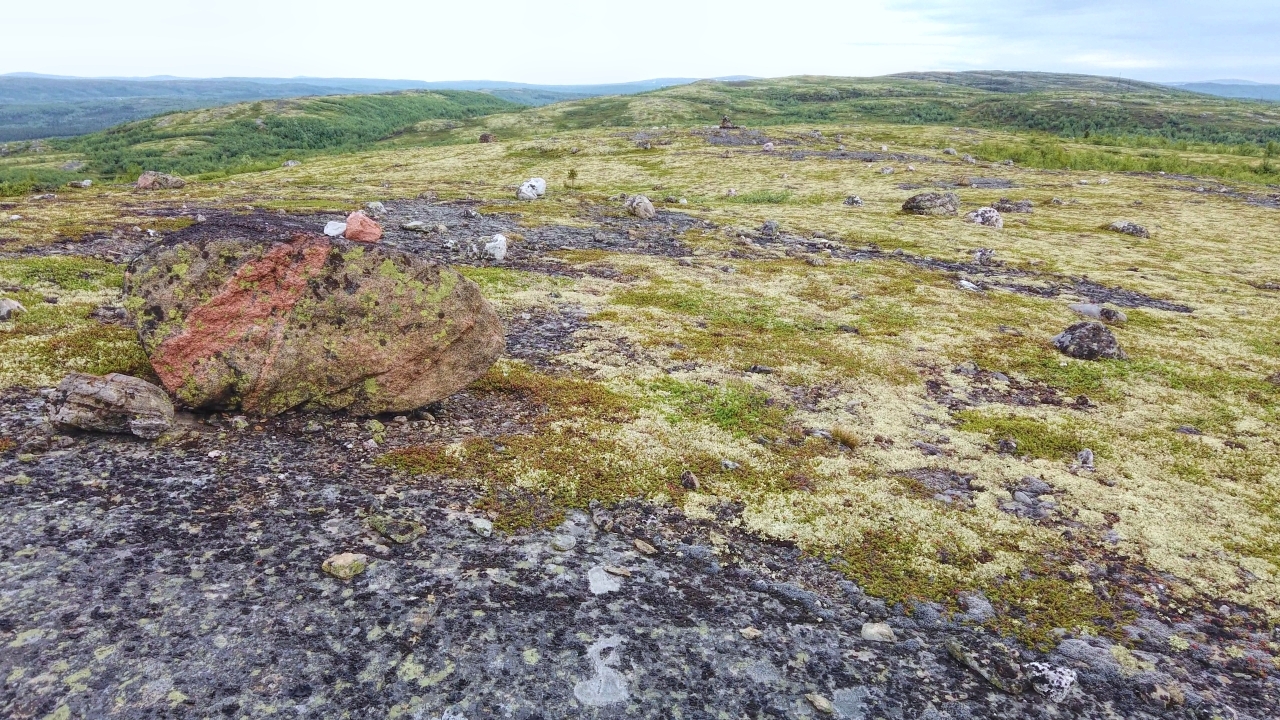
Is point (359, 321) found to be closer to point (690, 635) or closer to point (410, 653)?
point (410, 653)

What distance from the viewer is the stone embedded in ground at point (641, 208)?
56406 millimetres

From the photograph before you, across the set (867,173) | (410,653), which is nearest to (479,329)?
(410,653)

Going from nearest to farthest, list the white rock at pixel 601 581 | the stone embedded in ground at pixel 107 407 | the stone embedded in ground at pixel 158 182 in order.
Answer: the white rock at pixel 601 581, the stone embedded in ground at pixel 107 407, the stone embedded in ground at pixel 158 182

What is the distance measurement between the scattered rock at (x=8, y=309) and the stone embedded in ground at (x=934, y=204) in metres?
63.8

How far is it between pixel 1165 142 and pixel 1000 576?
5964 inches

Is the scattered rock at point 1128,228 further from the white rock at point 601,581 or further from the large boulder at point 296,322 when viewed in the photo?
the white rock at point 601,581

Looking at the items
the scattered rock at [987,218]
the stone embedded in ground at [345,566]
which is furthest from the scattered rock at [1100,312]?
the stone embedded in ground at [345,566]

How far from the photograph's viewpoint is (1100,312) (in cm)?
3105

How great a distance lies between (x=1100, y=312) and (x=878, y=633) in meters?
29.2

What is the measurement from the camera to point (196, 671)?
25.2 ft

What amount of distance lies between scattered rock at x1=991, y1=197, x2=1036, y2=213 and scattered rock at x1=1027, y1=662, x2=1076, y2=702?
213ft

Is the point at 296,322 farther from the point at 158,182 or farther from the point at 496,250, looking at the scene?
the point at 158,182

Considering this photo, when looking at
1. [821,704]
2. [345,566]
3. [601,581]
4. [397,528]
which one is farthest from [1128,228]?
[345,566]

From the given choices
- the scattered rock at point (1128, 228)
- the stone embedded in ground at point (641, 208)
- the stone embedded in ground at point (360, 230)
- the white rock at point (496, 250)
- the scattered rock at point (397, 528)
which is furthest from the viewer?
the stone embedded in ground at point (641, 208)
